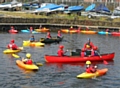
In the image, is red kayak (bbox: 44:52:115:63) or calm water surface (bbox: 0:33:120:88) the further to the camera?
red kayak (bbox: 44:52:115:63)

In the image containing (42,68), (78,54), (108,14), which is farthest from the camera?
(108,14)

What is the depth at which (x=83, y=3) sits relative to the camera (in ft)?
341

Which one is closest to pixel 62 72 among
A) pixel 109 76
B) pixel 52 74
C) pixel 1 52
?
pixel 52 74

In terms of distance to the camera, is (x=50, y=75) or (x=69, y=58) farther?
(x=69, y=58)

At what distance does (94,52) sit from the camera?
40.8 metres

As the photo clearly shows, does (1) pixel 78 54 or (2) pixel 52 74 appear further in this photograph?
(1) pixel 78 54

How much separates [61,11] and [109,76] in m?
54.4

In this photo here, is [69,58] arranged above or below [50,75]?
above

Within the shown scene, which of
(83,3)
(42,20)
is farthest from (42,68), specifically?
(83,3)

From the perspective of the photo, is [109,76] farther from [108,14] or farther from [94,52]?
[108,14]

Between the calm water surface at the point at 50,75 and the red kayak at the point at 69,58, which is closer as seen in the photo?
the calm water surface at the point at 50,75

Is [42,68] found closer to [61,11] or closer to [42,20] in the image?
[42,20]

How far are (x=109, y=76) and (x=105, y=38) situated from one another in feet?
104

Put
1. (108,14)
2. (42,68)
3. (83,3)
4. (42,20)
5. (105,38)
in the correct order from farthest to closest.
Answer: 1. (83,3)
2. (108,14)
3. (42,20)
4. (105,38)
5. (42,68)
